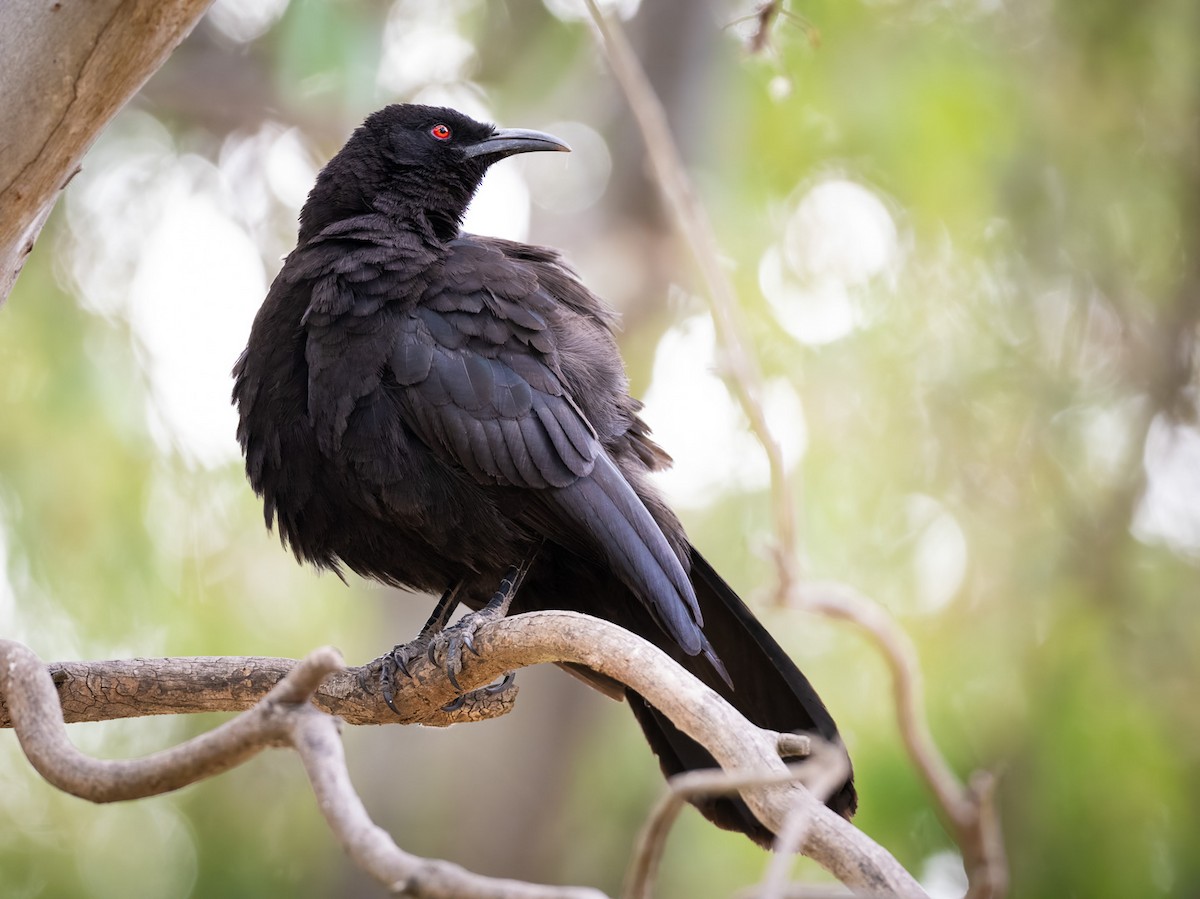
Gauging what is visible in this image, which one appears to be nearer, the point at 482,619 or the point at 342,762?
the point at 342,762

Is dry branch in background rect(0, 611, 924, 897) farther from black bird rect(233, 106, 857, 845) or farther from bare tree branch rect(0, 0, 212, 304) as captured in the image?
bare tree branch rect(0, 0, 212, 304)

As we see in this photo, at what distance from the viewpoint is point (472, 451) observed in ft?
11.9

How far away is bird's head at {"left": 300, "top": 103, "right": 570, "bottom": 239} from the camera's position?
424 cm

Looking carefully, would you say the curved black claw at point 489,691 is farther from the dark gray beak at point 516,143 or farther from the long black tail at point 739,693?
the dark gray beak at point 516,143

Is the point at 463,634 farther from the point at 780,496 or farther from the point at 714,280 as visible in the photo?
the point at 714,280

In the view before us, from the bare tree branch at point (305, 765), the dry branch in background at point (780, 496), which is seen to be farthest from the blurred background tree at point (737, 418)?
the bare tree branch at point (305, 765)

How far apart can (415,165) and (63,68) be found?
164 cm

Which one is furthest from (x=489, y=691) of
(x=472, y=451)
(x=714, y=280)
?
(x=714, y=280)

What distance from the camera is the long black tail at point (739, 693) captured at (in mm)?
3681

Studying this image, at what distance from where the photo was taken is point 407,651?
11.9 ft

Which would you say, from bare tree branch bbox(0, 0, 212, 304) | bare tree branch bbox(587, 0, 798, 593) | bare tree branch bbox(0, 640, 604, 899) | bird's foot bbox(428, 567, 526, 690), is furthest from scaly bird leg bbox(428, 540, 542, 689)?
A: bare tree branch bbox(0, 0, 212, 304)

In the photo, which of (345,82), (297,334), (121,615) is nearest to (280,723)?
(297,334)

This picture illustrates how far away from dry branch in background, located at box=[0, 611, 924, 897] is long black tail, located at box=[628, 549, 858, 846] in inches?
35.1

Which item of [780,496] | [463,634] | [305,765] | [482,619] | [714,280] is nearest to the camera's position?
[305,765]
